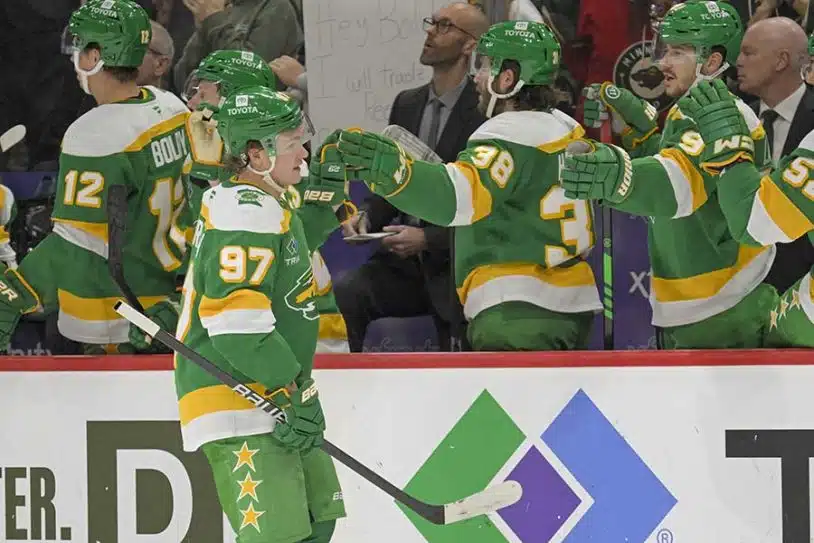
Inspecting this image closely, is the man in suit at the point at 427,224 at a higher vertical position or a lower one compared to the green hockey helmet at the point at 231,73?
lower

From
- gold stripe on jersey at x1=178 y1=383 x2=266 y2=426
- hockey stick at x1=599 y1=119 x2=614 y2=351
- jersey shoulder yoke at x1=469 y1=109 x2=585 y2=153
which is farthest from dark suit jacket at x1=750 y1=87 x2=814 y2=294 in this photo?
gold stripe on jersey at x1=178 y1=383 x2=266 y2=426

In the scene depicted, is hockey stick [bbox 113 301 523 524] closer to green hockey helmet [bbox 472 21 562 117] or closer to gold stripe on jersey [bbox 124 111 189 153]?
gold stripe on jersey [bbox 124 111 189 153]

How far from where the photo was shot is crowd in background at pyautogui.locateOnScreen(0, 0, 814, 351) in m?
4.16

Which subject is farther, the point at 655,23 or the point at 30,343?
the point at 30,343

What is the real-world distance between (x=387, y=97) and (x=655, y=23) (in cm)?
87

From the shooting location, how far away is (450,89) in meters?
4.46

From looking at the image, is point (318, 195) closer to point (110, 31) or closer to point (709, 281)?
point (110, 31)

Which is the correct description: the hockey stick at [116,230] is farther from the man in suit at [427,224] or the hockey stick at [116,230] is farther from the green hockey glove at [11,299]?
the man in suit at [427,224]

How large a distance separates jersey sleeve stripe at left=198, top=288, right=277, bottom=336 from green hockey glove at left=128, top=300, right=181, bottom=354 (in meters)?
0.89

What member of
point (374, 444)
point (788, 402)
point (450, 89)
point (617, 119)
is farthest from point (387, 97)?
point (788, 402)

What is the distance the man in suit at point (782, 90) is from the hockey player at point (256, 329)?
1.59 m

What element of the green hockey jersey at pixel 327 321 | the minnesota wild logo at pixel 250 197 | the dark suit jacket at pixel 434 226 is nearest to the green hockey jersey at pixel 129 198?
the green hockey jersey at pixel 327 321

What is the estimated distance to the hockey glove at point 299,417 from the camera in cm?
294

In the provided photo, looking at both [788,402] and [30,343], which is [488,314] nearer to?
[788,402]
